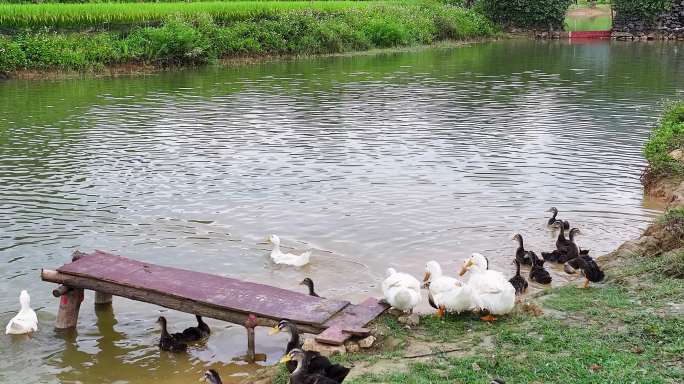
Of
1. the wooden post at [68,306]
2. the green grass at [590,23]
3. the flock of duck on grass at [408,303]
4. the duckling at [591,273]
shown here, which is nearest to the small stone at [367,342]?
the flock of duck on grass at [408,303]

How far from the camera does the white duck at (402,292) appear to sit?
844 cm

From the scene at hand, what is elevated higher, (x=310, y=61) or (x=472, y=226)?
(x=310, y=61)

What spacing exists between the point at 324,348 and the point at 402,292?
1186 millimetres

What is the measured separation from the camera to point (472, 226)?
1279 cm

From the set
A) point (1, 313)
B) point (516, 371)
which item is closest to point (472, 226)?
point (516, 371)

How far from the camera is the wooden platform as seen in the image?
808 cm

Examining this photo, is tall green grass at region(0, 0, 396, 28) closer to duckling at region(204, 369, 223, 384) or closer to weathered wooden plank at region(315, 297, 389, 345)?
weathered wooden plank at region(315, 297, 389, 345)

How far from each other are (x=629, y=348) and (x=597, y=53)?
37897mm

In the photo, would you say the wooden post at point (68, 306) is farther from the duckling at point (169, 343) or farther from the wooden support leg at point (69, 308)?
the duckling at point (169, 343)

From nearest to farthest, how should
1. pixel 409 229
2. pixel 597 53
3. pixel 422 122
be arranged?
pixel 409 229 < pixel 422 122 < pixel 597 53

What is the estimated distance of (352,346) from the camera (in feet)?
25.2

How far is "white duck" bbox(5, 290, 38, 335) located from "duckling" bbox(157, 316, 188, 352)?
5.20 feet

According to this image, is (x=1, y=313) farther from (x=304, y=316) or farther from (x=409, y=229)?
(x=409, y=229)

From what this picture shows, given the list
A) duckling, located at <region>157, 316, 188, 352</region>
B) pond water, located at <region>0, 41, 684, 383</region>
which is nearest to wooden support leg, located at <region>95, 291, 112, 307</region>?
pond water, located at <region>0, 41, 684, 383</region>
